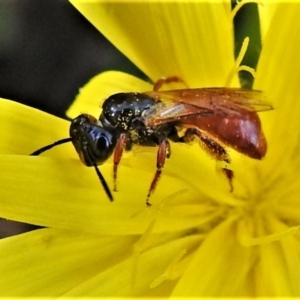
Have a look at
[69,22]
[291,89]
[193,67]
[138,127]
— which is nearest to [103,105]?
[138,127]

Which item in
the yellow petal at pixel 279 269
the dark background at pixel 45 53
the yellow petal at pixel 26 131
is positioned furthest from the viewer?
the dark background at pixel 45 53

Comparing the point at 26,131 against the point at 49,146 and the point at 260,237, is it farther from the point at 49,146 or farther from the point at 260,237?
the point at 260,237

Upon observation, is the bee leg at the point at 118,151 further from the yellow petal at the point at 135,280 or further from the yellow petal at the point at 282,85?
the yellow petal at the point at 282,85

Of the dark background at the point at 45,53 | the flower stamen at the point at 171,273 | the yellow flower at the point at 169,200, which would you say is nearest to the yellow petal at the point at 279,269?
the yellow flower at the point at 169,200

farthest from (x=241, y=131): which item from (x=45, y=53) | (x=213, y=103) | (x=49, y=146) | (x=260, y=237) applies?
(x=45, y=53)

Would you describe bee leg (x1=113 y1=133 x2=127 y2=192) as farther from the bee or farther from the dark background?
the dark background

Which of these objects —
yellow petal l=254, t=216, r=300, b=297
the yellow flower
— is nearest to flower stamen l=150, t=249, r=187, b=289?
the yellow flower

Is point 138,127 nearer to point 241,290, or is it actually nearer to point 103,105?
point 103,105
